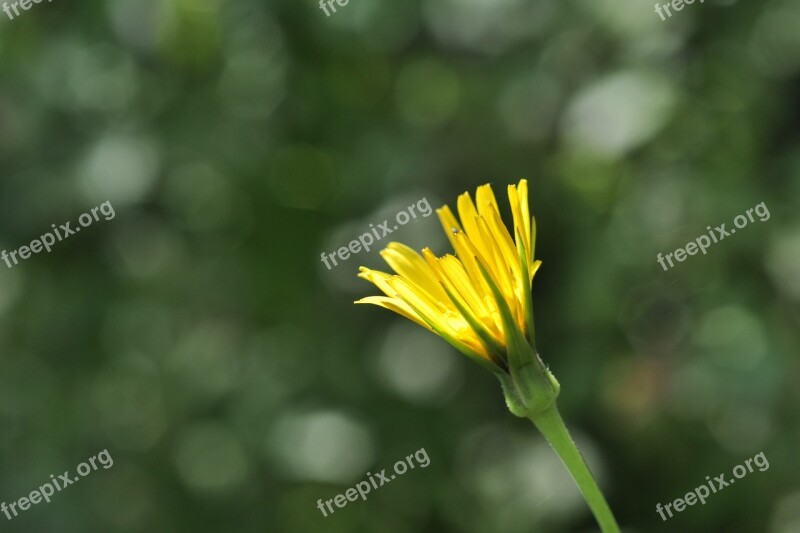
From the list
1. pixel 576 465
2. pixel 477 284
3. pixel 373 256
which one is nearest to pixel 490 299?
pixel 477 284

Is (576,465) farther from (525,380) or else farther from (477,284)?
(477,284)

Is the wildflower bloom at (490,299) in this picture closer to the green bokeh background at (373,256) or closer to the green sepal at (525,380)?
the green sepal at (525,380)

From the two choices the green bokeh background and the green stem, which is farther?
the green bokeh background

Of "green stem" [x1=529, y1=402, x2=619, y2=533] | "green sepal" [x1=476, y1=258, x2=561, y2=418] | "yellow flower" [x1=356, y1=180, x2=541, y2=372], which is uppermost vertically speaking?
"yellow flower" [x1=356, y1=180, x2=541, y2=372]

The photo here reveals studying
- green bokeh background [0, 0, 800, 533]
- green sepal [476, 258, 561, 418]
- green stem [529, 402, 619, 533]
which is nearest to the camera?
green stem [529, 402, 619, 533]

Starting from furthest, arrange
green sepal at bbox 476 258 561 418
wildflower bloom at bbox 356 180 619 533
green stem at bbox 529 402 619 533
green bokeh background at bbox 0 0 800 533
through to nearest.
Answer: green bokeh background at bbox 0 0 800 533 → green sepal at bbox 476 258 561 418 → wildflower bloom at bbox 356 180 619 533 → green stem at bbox 529 402 619 533

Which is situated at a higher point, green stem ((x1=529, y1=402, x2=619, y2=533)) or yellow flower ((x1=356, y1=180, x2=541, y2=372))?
yellow flower ((x1=356, y1=180, x2=541, y2=372))

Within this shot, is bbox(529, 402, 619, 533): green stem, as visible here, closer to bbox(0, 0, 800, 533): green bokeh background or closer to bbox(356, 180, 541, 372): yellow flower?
A: bbox(356, 180, 541, 372): yellow flower

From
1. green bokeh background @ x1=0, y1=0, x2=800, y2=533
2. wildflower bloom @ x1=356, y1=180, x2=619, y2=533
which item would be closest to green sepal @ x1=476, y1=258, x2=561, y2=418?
wildflower bloom @ x1=356, y1=180, x2=619, y2=533
